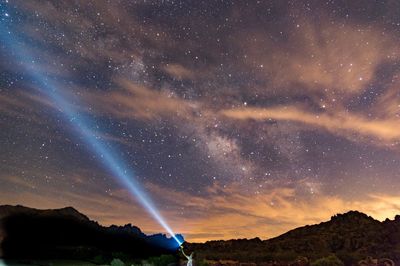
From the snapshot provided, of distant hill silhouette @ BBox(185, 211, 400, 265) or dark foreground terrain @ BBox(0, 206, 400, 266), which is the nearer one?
dark foreground terrain @ BBox(0, 206, 400, 266)

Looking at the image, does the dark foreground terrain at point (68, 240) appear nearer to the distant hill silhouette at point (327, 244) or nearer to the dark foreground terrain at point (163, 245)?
the dark foreground terrain at point (163, 245)

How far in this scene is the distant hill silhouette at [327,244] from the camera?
4186 inches

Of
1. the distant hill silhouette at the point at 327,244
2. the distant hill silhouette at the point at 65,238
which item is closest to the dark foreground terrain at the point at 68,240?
the distant hill silhouette at the point at 65,238

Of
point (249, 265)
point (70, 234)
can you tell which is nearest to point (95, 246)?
point (70, 234)

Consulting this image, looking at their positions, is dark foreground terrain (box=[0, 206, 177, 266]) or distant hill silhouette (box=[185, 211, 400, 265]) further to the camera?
distant hill silhouette (box=[185, 211, 400, 265])

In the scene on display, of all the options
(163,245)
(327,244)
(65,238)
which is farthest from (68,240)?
(327,244)

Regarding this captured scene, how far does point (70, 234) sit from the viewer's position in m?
111

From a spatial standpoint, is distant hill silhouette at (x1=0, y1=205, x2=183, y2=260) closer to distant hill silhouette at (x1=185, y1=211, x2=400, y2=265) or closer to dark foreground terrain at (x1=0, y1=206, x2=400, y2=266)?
dark foreground terrain at (x1=0, y1=206, x2=400, y2=266)

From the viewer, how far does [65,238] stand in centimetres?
10894

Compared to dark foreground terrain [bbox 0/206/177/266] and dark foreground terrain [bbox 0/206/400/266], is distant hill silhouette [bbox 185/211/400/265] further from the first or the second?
dark foreground terrain [bbox 0/206/177/266]

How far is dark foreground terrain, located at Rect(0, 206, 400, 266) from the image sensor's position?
316 ft

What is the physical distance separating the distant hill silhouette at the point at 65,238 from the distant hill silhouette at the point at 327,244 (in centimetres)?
1428

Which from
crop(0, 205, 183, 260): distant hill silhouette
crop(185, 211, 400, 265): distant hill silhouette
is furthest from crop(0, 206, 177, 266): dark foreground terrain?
crop(185, 211, 400, 265): distant hill silhouette

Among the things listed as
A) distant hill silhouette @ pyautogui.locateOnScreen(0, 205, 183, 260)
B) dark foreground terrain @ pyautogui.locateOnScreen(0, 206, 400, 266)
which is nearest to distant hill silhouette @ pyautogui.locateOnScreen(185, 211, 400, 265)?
dark foreground terrain @ pyautogui.locateOnScreen(0, 206, 400, 266)
